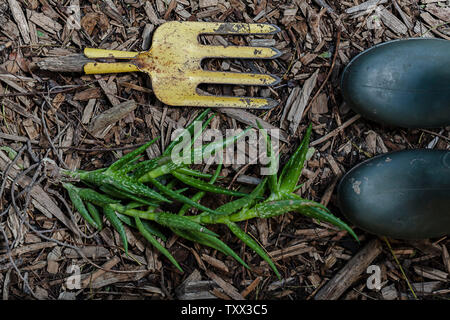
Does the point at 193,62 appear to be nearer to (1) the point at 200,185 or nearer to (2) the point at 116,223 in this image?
(1) the point at 200,185

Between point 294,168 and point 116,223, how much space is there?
0.58m

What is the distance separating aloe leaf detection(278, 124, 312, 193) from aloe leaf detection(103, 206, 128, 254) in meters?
0.51

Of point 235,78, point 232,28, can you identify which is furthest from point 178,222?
point 232,28

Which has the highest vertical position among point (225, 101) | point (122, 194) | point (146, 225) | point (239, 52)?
point (239, 52)

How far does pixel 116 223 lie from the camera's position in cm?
128

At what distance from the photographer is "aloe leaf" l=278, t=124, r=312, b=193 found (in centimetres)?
129

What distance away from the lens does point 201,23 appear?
142 centimetres

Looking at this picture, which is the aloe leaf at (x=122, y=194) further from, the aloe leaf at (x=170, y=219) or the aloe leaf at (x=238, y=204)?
the aloe leaf at (x=238, y=204)

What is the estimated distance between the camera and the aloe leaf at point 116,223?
1.26 m

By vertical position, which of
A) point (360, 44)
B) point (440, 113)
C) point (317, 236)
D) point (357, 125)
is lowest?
point (317, 236)

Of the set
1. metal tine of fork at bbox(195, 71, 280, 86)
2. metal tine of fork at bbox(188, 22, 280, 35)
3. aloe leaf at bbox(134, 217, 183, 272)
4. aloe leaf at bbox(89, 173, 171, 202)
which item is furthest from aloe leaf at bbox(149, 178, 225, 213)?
metal tine of fork at bbox(188, 22, 280, 35)
